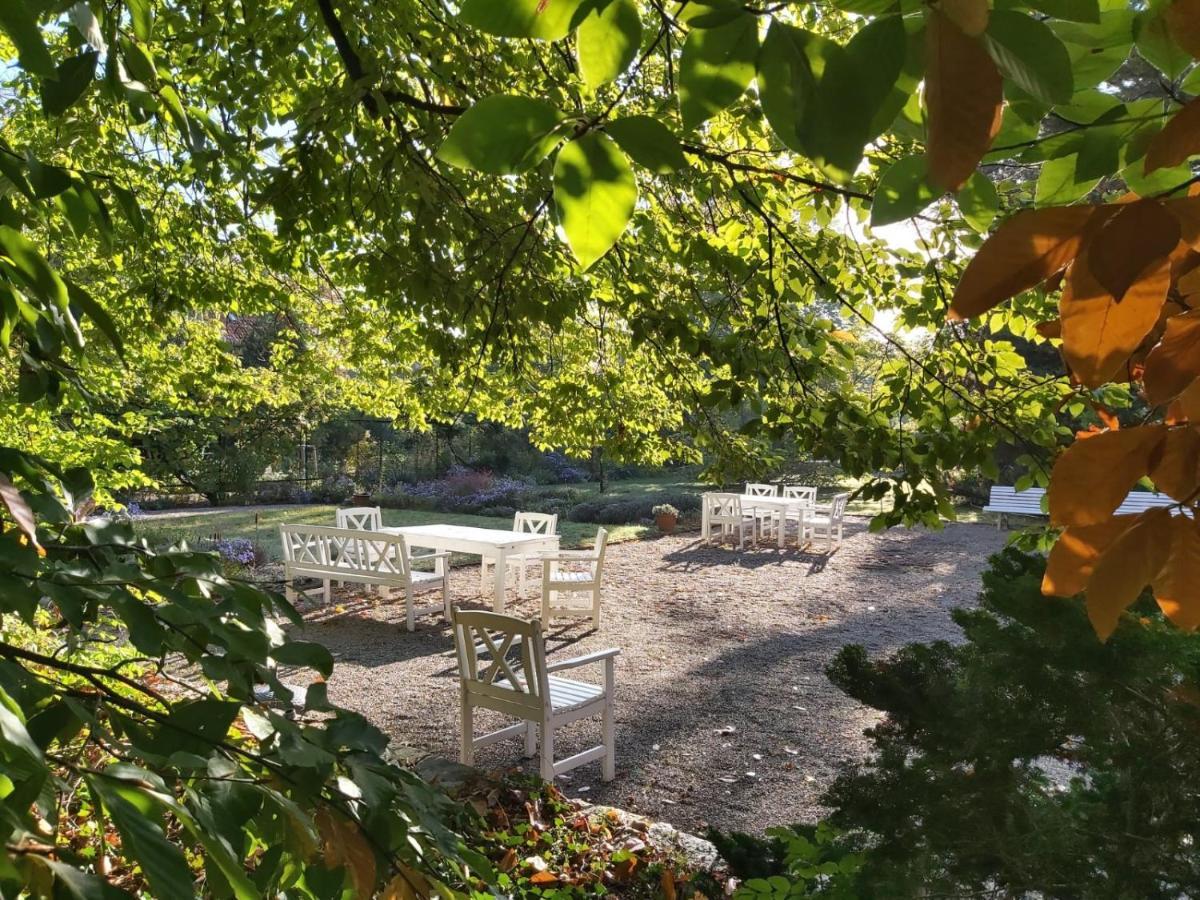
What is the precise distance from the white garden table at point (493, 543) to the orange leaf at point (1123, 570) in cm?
839

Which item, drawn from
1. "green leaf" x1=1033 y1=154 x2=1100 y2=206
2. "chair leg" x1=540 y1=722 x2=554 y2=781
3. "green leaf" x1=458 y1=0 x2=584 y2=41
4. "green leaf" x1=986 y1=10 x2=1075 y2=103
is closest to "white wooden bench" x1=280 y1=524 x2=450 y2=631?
"chair leg" x1=540 y1=722 x2=554 y2=781

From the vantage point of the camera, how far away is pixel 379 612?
9062mm

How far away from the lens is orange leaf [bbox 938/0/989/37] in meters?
0.32

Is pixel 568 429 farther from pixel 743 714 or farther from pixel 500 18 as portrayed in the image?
pixel 500 18

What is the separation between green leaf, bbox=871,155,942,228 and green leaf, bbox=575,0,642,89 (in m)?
0.17

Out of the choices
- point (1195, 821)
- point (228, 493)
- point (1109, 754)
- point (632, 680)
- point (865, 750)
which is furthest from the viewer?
point (228, 493)

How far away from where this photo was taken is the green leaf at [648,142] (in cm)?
48

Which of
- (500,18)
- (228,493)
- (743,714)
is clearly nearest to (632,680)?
(743,714)

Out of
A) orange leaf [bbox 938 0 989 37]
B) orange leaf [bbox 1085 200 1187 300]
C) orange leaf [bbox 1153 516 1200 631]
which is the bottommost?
orange leaf [bbox 1153 516 1200 631]

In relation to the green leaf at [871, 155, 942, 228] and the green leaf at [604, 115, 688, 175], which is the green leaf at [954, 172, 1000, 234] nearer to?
the green leaf at [871, 155, 942, 228]

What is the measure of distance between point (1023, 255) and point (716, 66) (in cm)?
19

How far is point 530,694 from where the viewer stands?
4730 millimetres

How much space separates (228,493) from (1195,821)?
69.3 ft

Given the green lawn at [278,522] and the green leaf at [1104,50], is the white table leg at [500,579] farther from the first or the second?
the green leaf at [1104,50]
